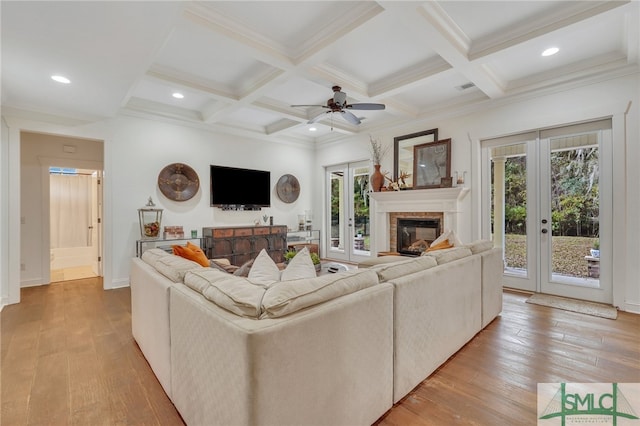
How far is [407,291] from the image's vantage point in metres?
1.82

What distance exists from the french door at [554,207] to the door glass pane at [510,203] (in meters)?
0.01

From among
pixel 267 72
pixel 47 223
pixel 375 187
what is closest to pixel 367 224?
pixel 375 187

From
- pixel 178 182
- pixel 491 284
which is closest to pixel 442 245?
pixel 491 284

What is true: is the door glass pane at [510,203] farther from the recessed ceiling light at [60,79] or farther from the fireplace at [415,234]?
the recessed ceiling light at [60,79]

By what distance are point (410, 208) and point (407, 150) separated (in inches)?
42.8

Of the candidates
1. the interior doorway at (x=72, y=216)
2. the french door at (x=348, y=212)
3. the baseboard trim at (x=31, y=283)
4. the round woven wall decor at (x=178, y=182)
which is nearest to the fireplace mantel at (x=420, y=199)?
the french door at (x=348, y=212)

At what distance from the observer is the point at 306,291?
1.32 metres

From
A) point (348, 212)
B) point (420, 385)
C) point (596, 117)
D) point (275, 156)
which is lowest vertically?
point (420, 385)

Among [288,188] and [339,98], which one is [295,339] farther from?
[288,188]

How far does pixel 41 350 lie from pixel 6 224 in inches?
91.8

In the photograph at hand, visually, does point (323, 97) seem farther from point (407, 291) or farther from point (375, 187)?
point (407, 291)

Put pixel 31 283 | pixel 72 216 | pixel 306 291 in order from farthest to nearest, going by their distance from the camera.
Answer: pixel 72 216 → pixel 31 283 → pixel 306 291

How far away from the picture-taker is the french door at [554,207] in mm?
3604

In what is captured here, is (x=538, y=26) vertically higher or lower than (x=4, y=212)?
higher
